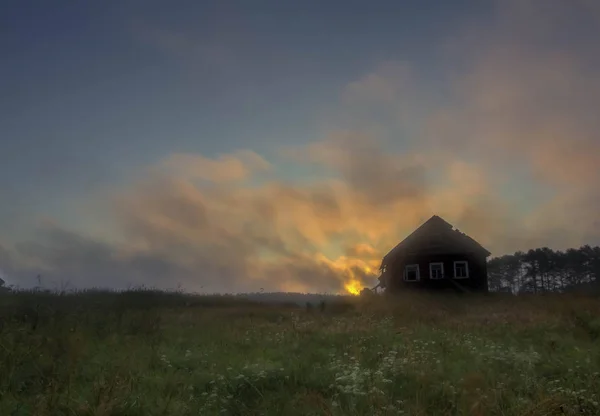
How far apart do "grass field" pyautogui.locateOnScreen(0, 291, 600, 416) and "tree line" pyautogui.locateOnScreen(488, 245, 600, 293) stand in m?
68.2

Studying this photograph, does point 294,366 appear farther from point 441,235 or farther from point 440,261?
point 441,235

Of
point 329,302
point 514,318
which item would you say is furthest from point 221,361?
point 329,302

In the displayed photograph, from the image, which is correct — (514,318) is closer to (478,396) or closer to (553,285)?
(478,396)

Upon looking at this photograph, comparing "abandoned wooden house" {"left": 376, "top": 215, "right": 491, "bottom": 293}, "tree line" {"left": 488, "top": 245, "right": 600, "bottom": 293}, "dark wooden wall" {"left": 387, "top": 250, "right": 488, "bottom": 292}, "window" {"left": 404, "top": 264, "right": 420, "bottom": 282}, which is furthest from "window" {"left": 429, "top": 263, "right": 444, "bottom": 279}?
"tree line" {"left": 488, "top": 245, "right": 600, "bottom": 293}

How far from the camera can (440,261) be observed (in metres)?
39.5

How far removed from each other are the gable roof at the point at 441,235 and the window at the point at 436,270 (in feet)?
8.08

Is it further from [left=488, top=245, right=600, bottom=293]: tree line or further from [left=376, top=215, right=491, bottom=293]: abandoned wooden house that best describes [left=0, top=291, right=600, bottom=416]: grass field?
[left=488, top=245, right=600, bottom=293]: tree line

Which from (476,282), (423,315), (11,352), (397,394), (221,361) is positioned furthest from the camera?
(476,282)

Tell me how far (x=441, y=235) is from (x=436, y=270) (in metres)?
3.14

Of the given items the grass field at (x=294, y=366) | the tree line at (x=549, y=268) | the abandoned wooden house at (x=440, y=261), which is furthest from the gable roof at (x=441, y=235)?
the tree line at (x=549, y=268)

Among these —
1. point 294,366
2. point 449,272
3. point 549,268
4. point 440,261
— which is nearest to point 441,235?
point 440,261

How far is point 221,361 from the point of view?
1091 cm

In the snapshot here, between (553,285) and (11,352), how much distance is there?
87.8 meters

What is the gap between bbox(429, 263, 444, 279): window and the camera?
39.3m
